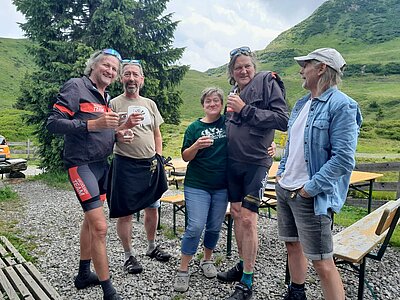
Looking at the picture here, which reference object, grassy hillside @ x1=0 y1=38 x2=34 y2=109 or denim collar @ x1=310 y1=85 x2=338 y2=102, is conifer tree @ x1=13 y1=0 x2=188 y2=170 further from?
grassy hillside @ x1=0 y1=38 x2=34 y2=109

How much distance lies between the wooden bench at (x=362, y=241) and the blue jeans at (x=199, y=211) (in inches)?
44.7

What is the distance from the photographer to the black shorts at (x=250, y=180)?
3109mm

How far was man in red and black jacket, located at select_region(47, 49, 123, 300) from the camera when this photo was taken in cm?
287

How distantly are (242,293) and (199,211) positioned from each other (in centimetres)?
85

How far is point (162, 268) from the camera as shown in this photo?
3938 millimetres

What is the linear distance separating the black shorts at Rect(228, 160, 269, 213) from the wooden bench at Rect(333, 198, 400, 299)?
0.82 metres

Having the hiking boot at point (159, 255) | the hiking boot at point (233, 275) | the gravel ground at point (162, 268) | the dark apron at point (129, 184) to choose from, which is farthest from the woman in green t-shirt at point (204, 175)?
the hiking boot at point (159, 255)

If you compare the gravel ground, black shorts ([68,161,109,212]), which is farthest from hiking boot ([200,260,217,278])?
black shorts ([68,161,109,212])

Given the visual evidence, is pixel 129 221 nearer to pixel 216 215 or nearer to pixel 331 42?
pixel 216 215

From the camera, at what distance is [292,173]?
2678 millimetres

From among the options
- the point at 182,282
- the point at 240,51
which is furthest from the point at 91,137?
the point at 182,282

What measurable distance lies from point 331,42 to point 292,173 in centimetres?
16698

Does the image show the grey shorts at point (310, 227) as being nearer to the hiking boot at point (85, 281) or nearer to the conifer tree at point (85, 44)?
the hiking boot at point (85, 281)

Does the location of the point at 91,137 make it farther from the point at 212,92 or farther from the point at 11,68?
the point at 11,68
